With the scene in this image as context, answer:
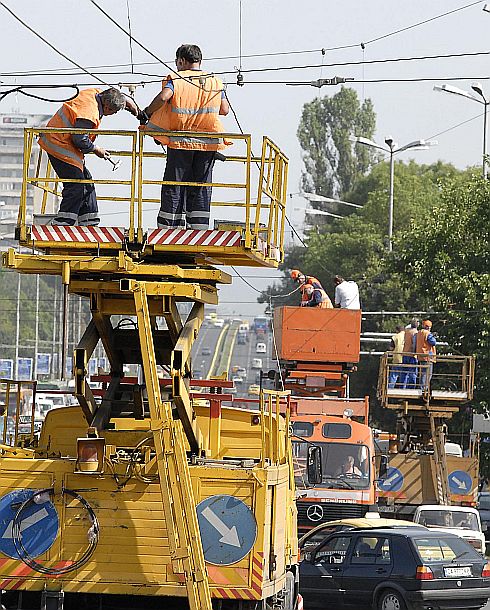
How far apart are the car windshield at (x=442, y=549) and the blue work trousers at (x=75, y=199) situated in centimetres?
850

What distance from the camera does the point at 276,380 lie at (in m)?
23.5

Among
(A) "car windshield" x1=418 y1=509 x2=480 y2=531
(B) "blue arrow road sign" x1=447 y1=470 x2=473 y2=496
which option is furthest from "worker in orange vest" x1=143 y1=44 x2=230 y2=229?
(B) "blue arrow road sign" x1=447 y1=470 x2=473 y2=496

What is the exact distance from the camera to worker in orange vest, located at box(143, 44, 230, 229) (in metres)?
11.8

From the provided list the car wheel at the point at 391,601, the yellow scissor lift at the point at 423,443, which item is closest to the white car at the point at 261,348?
the yellow scissor lift at the point at 423,443

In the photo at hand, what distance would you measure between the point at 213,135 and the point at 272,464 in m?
2.85

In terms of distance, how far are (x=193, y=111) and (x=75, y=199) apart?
131 cm

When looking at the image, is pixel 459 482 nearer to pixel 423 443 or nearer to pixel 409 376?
pixel 423 443

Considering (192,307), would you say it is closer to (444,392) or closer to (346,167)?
(444,392)

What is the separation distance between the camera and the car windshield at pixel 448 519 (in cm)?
2483

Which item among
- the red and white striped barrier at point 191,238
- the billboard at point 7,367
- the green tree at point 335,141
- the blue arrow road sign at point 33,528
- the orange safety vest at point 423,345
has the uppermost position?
the green tree at point 335,141

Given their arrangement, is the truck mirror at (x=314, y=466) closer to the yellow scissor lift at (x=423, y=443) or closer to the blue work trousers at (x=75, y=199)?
the blue work trousers at (x=75, y=199)

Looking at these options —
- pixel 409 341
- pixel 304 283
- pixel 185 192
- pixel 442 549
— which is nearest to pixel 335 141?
pixel 409 341

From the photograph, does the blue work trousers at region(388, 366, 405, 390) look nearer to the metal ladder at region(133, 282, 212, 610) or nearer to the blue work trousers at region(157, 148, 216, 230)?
the blue work trousers at region(157, 148, 216, 230)

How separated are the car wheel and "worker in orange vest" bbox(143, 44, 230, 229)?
8273 millimetres
